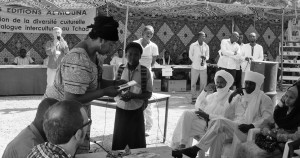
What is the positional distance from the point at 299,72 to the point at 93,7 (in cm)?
785

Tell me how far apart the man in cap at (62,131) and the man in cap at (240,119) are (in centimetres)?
276

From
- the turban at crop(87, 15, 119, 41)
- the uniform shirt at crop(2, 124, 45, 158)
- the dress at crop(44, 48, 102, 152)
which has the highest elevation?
the turban at crop(87, 15, 119, 41)

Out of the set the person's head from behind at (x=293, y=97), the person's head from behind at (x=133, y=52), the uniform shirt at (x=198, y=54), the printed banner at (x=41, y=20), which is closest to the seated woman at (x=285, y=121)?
the person's head from behind at (x=293, y=97)

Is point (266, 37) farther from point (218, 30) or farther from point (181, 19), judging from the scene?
point (181, 19)

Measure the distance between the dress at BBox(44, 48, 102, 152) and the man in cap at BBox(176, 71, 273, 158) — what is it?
1956 mm

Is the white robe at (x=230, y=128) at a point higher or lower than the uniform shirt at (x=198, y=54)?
lower

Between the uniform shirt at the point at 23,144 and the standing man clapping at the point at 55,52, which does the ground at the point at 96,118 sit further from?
the uniform shirt at the point at 23,144

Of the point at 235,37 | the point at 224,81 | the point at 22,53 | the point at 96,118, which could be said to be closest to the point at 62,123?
the point at 224,81

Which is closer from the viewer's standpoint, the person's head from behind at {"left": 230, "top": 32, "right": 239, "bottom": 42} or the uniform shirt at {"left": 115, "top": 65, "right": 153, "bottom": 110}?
the uniform shirt at {"left": 115, "top": 65, "right": 153, "bottom": 110}

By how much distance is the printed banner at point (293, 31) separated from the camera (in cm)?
1470

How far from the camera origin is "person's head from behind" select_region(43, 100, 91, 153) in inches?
84.0

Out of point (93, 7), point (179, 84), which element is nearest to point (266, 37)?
point (179, 84)

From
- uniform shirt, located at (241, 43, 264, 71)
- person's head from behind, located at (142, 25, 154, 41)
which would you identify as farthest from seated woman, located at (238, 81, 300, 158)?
uniform shirt, located at (241, 43, 264, 71)

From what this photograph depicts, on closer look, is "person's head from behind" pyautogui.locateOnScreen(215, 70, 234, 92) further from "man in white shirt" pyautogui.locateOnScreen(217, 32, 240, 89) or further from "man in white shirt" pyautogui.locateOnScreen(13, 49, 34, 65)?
"man in white shirt" pyautogui.locateOnScreen(13, 49, 34, 65)
